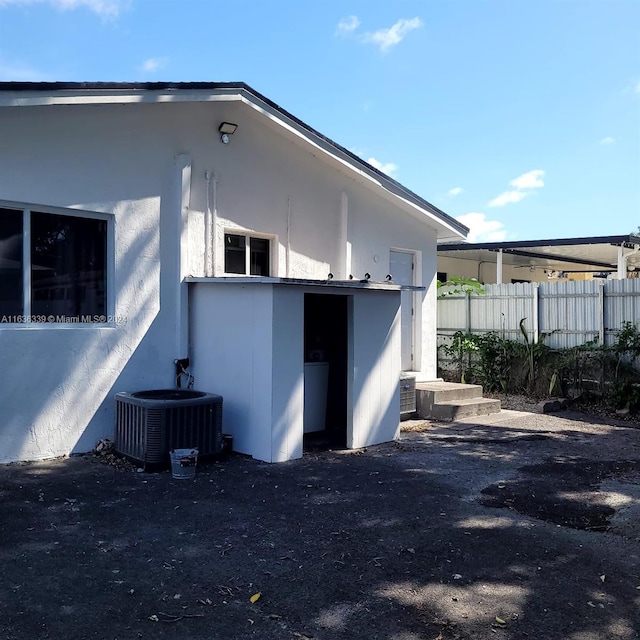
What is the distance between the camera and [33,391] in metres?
7.05

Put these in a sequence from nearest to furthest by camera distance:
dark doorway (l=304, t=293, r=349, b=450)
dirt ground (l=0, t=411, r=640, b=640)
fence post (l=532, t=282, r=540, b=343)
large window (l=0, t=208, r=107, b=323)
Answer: dirt ground (l=0, t=411, r=640, b=640)
large window (l=0, t=208, r=107, b=323)
dark doorway (l=304, t=293, r=349, b=450)
fence post (l=532, t=282, r=540, b=343)

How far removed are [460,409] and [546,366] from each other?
10.5ft

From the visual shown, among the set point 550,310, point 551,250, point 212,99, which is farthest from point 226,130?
point 551,250

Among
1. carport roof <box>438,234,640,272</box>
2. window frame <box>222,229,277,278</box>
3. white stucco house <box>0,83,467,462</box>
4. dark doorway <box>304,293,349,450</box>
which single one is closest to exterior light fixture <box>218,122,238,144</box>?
white stucco house <box>0,83,467,462</box>

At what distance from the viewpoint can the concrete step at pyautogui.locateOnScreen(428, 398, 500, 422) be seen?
420 inches

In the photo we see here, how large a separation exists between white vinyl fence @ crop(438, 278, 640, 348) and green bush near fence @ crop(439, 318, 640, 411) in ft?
0.74

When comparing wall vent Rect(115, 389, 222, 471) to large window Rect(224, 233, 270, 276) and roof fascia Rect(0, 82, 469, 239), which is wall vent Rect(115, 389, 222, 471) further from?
roof fascia Rect(0, 82, 469, 239)

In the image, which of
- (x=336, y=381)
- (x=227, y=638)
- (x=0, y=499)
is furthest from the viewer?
(x=336, y=381)

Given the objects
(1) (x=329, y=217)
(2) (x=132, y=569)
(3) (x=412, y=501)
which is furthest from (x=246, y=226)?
(2) (x=132, y=569)

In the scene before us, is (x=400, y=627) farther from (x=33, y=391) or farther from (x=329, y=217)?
(x=329, y=217)

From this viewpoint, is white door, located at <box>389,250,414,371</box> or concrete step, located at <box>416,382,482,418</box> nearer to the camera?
concrete step, located at <box>416,382,482,418</box>

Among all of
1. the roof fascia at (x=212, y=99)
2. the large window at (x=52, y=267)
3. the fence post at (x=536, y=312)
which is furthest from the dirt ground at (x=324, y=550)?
the fence post at (x=536, y=312)

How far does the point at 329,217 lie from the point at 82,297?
4378 mm

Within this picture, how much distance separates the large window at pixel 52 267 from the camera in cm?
695
